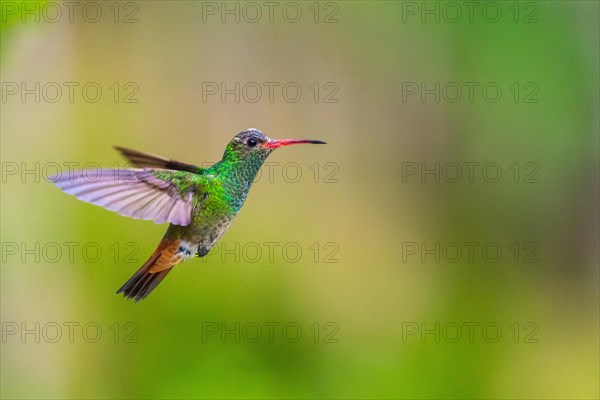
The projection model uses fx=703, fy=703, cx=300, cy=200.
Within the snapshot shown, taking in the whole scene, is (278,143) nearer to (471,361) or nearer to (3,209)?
(3,209)

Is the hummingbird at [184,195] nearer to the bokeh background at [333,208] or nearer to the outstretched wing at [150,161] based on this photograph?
the outstretched wing at [150,161]

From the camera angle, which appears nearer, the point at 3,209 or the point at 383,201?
the point at 3,209

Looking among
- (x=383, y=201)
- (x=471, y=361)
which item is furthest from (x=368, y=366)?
(x=383, y=201)

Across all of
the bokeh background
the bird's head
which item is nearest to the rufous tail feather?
the bird's head

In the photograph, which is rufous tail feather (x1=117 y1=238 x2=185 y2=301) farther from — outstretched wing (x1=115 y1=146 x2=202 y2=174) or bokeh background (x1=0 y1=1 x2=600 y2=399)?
bokeh background (x1=0 y1=1 x2=600 y2=399)

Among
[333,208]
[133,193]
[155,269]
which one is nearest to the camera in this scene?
[133,193]

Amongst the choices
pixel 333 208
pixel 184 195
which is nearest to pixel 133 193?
pixel 184 195

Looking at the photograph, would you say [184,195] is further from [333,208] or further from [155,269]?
[333,208]
